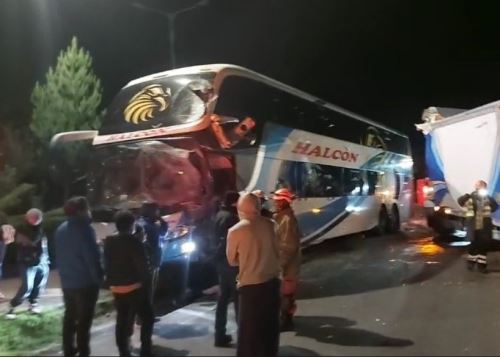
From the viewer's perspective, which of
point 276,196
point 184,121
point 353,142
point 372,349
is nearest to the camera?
point 372,349

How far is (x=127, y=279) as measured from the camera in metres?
4.57

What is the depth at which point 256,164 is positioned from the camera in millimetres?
7863

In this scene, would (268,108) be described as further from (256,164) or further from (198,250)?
(198,250)

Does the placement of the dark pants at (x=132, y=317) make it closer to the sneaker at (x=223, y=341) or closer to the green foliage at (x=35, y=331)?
the green foliage at (x=35, y=331)

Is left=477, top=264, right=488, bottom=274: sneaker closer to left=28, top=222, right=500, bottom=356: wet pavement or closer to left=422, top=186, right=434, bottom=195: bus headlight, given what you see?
left=28, top=222, right=500, bottom=356: wet pavement

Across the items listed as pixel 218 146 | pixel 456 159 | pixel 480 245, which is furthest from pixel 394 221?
pixel 218 146

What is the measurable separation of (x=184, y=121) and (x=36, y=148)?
77.3 inches

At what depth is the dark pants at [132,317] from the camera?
4.54 metres

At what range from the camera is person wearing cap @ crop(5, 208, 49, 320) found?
20.6 ft

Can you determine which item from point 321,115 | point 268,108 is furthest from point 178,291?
point 321,115

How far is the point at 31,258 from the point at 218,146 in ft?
8.05

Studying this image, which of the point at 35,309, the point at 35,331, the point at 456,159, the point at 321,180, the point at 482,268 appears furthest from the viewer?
the point at 456,159

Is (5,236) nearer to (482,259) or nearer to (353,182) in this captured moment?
(482,259)

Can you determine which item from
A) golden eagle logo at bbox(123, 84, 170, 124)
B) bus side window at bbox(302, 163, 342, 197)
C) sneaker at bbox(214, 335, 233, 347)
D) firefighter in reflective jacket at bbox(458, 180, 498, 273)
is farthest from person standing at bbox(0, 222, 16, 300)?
firefighter in reflective jacket at bbox(458, 180, 498, 273)
